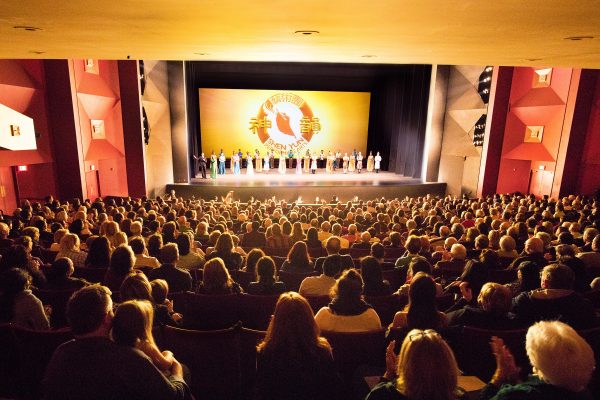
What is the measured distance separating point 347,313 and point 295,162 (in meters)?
18.1

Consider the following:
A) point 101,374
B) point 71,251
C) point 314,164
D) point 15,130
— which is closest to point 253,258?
point 71,251

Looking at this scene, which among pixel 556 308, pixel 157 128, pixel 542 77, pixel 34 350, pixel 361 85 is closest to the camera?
pixel 34 350

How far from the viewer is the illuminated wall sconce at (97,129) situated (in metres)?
12.6

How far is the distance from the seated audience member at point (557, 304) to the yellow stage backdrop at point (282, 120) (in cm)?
1759

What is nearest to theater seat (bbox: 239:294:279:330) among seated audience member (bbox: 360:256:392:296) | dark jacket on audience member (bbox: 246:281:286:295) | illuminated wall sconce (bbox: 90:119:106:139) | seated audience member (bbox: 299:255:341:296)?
dark jacket on audience member (bbox: 246:281:286:295)

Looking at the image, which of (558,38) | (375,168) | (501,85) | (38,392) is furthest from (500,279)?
(375,168)

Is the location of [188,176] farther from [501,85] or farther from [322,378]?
[322,378]

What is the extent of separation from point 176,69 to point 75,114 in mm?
5537

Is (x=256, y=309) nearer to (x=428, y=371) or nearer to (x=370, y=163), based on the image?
A: (x=428, y=371)

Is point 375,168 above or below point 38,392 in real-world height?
above

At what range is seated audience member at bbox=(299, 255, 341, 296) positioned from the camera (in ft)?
12.8

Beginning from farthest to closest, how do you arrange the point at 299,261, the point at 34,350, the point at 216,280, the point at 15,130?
1. the point at 15,130
2. the point at 299,261
3. the point at 216,280
4. the point at 34,350

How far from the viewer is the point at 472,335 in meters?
2.64

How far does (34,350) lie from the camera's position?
263 cm
